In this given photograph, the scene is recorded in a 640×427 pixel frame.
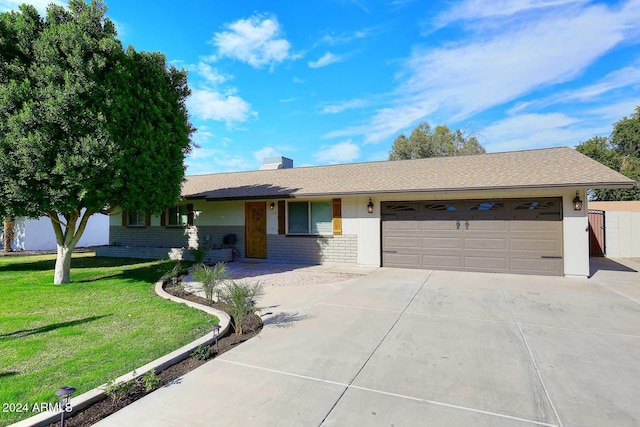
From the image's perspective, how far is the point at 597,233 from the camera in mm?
13023

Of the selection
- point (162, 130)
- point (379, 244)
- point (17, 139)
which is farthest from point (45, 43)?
point (379, 244)

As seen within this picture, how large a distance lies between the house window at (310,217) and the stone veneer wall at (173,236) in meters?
2.39

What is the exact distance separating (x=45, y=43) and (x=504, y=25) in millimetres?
11706

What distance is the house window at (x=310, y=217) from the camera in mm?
11594

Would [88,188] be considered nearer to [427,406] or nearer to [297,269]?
[297,269]

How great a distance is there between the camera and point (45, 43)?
655cm

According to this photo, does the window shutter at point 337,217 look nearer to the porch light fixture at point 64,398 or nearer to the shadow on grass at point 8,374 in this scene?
the shadow on grass at point 8,374

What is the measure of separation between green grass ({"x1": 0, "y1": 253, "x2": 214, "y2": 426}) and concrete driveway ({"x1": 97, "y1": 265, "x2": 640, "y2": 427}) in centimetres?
87

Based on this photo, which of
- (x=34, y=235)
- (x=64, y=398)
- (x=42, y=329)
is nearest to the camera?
(x=64, y=398)

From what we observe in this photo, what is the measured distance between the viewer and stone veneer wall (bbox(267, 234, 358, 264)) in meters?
11.1

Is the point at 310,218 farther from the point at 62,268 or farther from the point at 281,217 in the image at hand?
the point at 62,268

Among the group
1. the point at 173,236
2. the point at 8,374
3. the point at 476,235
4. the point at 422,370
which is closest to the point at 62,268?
the point at 8,374

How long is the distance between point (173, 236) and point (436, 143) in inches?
1009

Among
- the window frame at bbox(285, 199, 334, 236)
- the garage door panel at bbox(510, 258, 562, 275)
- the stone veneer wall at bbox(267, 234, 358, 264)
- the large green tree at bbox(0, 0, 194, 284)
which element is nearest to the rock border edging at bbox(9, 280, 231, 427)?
the large green tree at bbox(0, 0, 194, 284)
